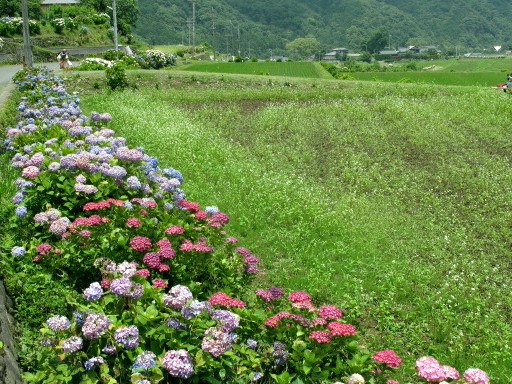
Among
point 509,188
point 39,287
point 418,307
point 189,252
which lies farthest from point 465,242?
point 39,287

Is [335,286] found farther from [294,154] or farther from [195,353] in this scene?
[294,154]

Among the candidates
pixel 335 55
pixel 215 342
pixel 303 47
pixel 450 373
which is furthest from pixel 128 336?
pixel 303 47

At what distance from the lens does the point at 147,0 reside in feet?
400

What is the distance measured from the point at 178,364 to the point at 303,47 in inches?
5439

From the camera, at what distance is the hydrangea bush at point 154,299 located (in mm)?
3576

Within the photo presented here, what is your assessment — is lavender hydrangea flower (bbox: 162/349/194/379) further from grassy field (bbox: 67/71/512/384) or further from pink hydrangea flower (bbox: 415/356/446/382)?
grassy field (bbox: 67/71/512/384)

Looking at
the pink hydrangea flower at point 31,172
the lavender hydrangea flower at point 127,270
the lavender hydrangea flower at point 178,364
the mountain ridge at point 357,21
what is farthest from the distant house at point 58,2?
the mountain ridge at point 357,21

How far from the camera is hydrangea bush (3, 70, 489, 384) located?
11.7 ft

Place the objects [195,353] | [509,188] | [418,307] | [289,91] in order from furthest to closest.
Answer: [289,91] < [509,188] < [418,307] < [195,353]

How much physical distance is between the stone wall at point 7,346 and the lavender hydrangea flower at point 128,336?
2.44 ft

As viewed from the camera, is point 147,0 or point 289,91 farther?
point 147,0

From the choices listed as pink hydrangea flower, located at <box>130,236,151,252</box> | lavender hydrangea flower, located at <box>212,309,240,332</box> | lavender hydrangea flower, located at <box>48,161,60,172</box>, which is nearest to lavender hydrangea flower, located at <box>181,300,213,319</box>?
lavender hydrangea flower, located at <box>212,309,240,332</box>

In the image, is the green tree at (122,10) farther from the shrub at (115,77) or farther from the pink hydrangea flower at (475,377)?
the pink hydrangea flower at (475,377)

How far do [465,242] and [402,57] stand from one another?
120132 millimetres
